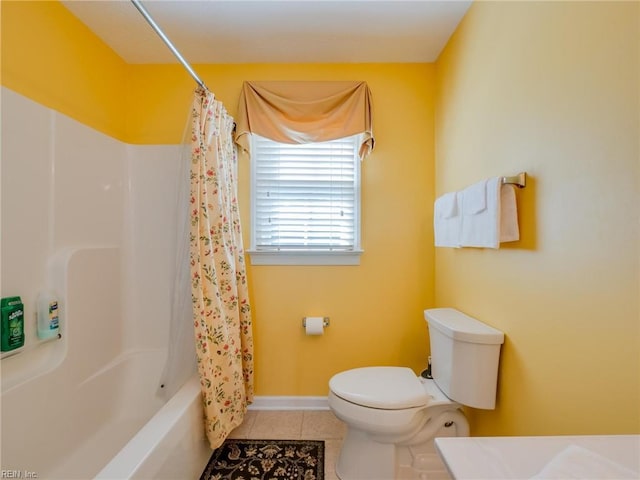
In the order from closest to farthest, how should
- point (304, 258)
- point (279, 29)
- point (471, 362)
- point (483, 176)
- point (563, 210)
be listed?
point (563, 210), point (471, 362), point (483, 176), point (279, 29), point (304, 258)

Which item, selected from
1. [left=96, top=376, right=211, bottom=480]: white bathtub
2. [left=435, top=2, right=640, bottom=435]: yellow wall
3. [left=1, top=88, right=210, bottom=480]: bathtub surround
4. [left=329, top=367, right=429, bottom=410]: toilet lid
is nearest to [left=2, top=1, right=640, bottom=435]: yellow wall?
[left=435, top=2, right=640, bottom=435]: yellow wall

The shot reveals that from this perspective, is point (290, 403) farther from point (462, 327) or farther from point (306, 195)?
point (306, 195)

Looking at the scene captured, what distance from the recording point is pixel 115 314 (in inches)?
67.1

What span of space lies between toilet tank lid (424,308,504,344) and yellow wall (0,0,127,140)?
223 cm

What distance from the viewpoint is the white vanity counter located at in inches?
20.8

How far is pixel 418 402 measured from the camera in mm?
1236

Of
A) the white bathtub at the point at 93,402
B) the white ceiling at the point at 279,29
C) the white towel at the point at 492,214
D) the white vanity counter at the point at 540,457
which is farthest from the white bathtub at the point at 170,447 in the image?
the white ceiling at the point at 279,29

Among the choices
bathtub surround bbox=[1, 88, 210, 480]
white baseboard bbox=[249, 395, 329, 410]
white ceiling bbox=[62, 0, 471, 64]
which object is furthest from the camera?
white baseboard bbox=[249, 395, 329, 410]

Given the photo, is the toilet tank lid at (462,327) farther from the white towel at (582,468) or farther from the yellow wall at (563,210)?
the white towel at (582,468)

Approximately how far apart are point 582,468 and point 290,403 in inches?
65.8

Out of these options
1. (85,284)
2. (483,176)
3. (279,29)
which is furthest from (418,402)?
(279,29)

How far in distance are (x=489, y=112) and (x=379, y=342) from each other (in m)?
1.48

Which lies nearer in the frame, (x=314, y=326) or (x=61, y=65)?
(x=61, y=65)

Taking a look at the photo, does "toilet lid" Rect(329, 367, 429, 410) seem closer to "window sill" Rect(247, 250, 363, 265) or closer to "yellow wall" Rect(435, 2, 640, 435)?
"yellow wall" Rect(435, 2, 640, 435)
